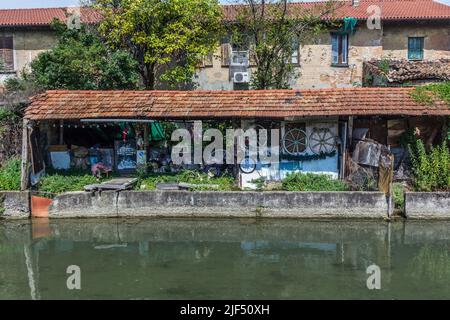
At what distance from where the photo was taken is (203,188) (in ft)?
49.3

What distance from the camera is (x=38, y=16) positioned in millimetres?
23906

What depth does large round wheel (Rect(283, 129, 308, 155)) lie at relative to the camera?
15891mm

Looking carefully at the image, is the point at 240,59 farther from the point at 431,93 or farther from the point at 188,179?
the point at 431,93

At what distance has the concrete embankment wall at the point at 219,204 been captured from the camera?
14172 mm

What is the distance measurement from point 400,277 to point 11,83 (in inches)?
606

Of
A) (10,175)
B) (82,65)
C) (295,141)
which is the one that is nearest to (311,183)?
(295,141)

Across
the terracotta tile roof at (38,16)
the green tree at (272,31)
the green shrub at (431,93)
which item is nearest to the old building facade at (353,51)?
the green tree at (272,31)

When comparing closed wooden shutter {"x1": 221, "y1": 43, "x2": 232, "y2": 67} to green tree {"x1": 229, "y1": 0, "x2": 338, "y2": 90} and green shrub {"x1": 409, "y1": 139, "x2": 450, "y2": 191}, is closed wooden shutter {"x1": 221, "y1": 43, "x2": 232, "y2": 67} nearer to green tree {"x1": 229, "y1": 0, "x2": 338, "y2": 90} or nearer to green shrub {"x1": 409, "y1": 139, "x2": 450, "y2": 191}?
green tree {"x1": 229, "y1": 0, "x2": 338, "y2": 90}

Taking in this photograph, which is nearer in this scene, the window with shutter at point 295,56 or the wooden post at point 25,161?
the wooden post at point 25,161

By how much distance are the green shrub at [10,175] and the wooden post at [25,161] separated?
10.6 inches

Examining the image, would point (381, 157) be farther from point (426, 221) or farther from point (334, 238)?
point (334, 238)

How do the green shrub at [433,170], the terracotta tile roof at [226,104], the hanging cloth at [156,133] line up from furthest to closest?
the hanging cloth at [156,133] → the terracotta tile roof at [226,104] → the green shrub at [433,170]

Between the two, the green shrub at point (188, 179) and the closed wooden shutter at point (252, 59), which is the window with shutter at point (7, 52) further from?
the green shrub at point (188, 179)

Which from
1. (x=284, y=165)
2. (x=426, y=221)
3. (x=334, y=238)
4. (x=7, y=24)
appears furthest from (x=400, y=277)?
(x=7, y=24)
